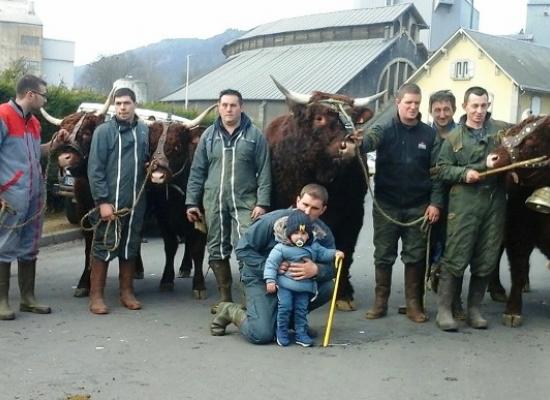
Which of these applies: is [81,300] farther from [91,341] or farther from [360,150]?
[360,150]

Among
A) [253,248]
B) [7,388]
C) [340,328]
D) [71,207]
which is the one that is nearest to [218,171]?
[253,248]

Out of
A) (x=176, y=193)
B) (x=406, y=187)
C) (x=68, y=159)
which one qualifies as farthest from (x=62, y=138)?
(x=406, y=187)

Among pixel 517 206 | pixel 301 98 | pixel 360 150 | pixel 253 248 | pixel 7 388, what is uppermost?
pixel 301 98

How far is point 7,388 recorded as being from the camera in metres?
5.07

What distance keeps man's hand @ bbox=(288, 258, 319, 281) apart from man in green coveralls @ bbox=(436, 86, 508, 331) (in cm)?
149

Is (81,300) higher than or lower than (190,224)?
lower

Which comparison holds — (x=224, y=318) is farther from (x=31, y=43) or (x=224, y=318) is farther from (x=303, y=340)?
(x=31, y=43)

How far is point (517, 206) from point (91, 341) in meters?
4.16

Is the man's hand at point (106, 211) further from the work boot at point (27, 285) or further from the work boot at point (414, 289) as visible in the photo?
the work boot at point (414, 289)

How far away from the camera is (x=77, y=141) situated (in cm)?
779

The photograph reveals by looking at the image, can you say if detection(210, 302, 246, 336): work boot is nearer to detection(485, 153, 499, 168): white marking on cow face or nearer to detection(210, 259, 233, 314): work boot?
detection(210, 259, 233, 314): work boot

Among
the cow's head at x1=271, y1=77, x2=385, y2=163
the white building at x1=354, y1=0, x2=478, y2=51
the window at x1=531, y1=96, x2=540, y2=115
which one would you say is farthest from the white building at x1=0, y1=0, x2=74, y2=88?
the cow's head at x1=271, y1=77, x2=385, y2=163

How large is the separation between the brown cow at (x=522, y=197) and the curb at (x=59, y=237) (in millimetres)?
7253

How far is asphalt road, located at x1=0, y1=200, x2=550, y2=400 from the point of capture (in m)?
5.18
